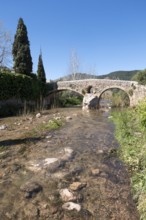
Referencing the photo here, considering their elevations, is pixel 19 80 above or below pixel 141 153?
above

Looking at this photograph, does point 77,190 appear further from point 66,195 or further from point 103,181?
point 103,181

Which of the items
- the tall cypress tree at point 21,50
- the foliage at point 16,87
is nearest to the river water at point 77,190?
the foliage at point 16,87

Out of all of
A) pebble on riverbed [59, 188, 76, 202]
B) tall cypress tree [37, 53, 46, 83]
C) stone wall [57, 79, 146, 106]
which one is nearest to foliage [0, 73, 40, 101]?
tall cypress tree [37, 53, 46, 83]

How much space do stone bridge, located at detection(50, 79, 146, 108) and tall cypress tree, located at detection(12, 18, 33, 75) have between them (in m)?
5.58

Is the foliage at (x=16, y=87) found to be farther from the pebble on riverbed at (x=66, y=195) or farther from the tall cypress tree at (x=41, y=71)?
the pebble on riverbed at (x=66, y=195)

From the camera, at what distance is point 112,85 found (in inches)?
937

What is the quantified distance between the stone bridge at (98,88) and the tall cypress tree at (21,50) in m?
5.58

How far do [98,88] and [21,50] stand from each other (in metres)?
9.55

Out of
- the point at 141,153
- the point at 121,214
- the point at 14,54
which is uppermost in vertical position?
the point at 14,54

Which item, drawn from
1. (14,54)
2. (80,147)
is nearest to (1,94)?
(14,54)

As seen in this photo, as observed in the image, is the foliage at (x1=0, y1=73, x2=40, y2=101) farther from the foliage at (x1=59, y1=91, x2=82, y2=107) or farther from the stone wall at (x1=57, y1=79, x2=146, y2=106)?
the foliage at (x1=59, y1=91, x2=82, y2=107)

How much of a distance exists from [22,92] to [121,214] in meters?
18.0

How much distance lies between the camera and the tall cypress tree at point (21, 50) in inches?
906

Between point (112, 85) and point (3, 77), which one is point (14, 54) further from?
point (112, 85)
